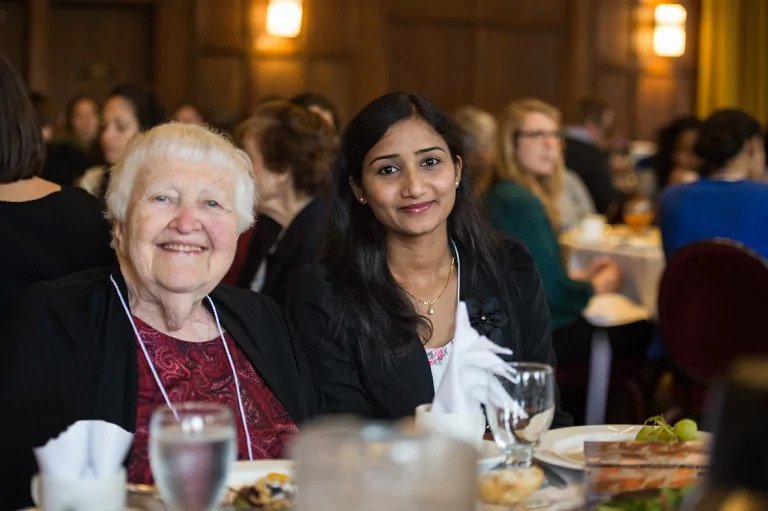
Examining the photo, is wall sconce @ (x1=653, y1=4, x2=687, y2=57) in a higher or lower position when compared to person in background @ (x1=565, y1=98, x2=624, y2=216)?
higher

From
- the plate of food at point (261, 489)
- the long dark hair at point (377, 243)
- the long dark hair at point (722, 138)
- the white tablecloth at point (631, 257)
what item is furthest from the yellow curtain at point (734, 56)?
the plate of food at point (261, 489)

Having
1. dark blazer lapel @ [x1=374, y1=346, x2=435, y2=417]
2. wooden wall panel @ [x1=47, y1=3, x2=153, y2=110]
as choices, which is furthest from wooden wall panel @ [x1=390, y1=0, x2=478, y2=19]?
dark blazer lapel @ [x1=374, y1=346, x2=435, y2=417]

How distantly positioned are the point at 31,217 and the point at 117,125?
8.91 ft

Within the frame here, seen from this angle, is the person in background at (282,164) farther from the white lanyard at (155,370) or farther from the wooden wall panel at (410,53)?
the wooden wall panel at (410,53)

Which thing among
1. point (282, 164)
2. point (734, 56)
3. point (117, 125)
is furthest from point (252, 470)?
point (734, 56)

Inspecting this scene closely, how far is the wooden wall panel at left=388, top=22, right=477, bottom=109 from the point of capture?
10.9m

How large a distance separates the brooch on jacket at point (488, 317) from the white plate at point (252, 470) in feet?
3.33

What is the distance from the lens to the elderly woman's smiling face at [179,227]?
2326mm

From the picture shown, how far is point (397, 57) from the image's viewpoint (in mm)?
10891

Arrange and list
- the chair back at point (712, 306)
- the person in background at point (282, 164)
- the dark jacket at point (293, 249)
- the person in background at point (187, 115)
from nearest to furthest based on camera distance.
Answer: the dark jacket at point (293, 249) → the chair back at point (712, 306) → the person in background at point (282, 164) → the person in background at point (187, 115)

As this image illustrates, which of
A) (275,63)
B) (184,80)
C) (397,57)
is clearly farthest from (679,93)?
(184,80)

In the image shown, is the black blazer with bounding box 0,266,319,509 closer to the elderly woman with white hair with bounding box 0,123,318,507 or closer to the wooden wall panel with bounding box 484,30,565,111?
the elderly woman with white hair with bounding box 0,123,318,507

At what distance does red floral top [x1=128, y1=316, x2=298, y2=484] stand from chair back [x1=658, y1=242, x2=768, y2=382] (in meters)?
2.23

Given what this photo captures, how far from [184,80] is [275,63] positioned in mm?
798
